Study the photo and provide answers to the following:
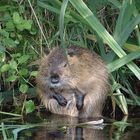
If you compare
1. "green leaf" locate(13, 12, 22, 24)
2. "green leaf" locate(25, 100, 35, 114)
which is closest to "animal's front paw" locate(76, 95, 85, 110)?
"green leaf" locate(25, 100, 35, 114)

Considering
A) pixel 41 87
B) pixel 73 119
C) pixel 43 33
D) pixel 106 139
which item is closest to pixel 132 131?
pixel 106 139

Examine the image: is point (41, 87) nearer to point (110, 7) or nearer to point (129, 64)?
point (129, 64)

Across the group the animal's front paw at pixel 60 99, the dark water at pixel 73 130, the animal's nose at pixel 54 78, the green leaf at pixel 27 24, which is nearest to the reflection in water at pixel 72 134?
the dark water at pixel 73 130

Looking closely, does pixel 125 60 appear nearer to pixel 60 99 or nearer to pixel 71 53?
pixel 71 53

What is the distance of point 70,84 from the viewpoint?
16.3 feet

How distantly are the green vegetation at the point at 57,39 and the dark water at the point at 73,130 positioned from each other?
0.26 metres

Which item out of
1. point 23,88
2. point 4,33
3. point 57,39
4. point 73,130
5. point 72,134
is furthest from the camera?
point 57,39

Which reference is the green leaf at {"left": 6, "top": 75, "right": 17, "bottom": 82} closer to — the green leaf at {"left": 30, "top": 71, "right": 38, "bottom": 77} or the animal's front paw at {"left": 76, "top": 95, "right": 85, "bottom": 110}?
the green leaf at {"left": 30, "top": 71, "right": 38, "bottom": 77}

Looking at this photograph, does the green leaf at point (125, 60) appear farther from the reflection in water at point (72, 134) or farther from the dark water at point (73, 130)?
the reflection in water at point (72, 134)

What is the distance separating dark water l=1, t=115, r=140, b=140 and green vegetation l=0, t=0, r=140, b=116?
26 cm

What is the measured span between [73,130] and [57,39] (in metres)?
1.21

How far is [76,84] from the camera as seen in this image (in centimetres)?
501

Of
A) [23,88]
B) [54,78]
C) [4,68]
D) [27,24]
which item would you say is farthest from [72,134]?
[27,24]

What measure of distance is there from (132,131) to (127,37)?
901 mm
